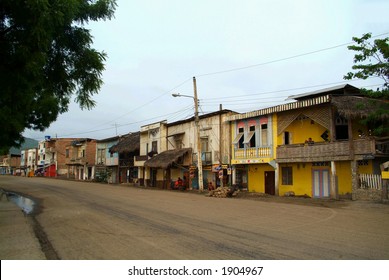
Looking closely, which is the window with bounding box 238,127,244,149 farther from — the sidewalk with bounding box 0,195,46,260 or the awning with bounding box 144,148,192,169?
the sidewalk with bounding box 0,195,46,260

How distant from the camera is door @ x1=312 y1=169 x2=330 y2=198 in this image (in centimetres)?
2322

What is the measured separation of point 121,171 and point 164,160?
19.3 metres

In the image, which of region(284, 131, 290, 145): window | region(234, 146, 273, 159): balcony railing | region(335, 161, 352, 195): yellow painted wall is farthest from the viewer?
region(284, 131, 290, 145): window

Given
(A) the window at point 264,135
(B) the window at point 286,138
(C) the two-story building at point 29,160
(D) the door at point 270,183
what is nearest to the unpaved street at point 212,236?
(B) the window at point 286,138

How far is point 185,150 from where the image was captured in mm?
35312

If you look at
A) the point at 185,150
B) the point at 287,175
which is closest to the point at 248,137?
the point at 287,175

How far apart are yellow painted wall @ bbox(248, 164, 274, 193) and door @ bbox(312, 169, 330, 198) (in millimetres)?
4037

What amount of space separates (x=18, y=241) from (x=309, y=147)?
63.0ft

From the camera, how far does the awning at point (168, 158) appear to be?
34.3 meters

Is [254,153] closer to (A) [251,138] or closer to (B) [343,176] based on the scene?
(A) [251,138]

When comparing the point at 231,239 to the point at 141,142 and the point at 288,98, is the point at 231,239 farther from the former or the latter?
the point at 141,142

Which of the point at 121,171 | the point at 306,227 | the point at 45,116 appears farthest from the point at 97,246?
the point at 121,171

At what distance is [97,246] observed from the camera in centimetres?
783

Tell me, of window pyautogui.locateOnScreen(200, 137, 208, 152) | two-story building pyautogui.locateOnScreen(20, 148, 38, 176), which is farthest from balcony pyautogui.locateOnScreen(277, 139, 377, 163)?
two-story building pyautogui.locateOnScreen(20, 148, 38, 176)
